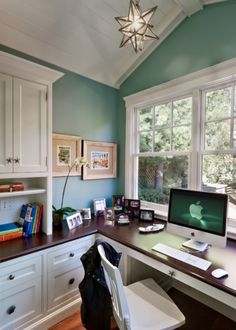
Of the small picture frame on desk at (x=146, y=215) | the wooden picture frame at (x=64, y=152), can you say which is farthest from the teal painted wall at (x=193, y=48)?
the small picture frame on desk at (x=146, y=215)

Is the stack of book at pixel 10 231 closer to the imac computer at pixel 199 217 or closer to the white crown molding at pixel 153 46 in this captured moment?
the imac computer at pixel 199 217

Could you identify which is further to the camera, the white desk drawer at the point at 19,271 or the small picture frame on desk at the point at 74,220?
the small picture frame on desk at the point at 74,220

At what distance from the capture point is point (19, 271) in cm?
156

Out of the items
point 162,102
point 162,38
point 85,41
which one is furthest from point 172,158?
point 85,41

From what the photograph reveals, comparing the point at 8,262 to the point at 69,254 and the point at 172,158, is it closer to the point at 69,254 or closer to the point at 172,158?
the point at 69,254

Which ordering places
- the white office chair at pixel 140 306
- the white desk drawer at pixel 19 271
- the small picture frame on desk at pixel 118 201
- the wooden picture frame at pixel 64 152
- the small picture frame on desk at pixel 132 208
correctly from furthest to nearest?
the small picture frame on desk at pixel 118 201 < the small picture frame on desk at pixel 132 208 < the wooden picture frame at pixel 64 152 < the white desk drawer at pixel 19 271 < the white office chair at pixel 140 306

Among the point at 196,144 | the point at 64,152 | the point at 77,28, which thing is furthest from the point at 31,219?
the point at 77,28

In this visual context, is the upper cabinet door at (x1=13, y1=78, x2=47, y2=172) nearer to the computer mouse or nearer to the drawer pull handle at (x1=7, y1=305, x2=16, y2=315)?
the drawer pull handle at (x1=7, y1=305, x2=16, y2=315)

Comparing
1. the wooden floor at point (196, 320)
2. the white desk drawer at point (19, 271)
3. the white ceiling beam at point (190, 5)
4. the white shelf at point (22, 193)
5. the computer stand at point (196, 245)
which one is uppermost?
the white ceiling beam at point (190, 5)

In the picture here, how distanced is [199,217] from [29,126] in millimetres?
1663

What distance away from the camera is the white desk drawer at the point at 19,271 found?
4.86 ft

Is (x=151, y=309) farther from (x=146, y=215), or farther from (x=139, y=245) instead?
(x=146, y=215)

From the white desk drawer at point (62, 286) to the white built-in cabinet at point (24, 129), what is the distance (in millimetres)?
414

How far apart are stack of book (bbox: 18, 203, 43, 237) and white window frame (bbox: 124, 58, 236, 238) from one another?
4.04 ft
